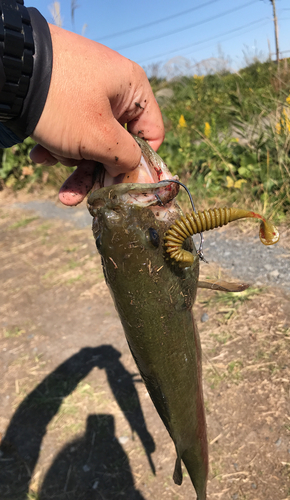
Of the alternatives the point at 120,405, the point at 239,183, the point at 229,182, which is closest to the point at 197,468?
the point at 120,405

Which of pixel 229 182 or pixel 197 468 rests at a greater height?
pixel 197 468

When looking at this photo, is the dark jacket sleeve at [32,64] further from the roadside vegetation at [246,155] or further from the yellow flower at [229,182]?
the yellow flower at [229,182]

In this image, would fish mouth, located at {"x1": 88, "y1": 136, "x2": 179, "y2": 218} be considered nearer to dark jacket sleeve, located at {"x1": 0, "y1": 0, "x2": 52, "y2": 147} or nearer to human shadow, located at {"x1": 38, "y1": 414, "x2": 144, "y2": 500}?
dark jacket sleeve, located at {"x1": 0, "y1": 0, "x2": 52, "y2": 147}

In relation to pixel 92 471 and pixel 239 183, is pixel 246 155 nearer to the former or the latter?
pixel 239 183

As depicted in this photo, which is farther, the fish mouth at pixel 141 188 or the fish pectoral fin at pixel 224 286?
the fish pectoral fin at pixel 224 286

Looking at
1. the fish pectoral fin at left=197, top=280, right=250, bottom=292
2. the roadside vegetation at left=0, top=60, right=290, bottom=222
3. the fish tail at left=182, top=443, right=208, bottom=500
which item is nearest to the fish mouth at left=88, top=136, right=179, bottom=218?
the fish pectoral fin at left=197, top=280, right=250, bottom=292

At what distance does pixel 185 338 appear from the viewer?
157 centimetres

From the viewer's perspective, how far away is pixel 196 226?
48.2 inches

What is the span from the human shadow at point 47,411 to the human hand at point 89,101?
8.77 ft

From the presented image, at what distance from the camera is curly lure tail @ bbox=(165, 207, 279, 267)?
47.9 inches

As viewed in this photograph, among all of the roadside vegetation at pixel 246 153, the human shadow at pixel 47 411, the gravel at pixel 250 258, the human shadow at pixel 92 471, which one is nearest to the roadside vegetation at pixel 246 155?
the roadside vegetation at pixel 246 153

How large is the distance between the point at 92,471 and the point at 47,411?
817 mm

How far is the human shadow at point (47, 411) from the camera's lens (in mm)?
2979

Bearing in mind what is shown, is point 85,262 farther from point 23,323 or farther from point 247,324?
point 247,324
